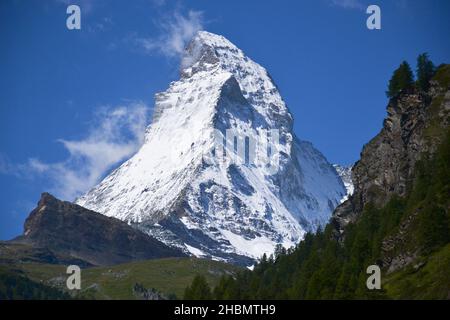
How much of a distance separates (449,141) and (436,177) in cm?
900

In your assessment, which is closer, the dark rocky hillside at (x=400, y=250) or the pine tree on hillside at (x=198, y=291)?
the dark rocky hillside at (x=400, y=250)

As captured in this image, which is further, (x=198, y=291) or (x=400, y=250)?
(x=400, y=250)


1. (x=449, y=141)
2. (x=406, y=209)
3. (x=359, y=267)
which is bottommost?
(x=359, y=267)

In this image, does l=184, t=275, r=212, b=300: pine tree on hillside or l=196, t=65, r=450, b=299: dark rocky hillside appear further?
l=184, t=275, r=212, b=300: pine tree on hillside

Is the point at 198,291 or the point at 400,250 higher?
the point at 400,250
